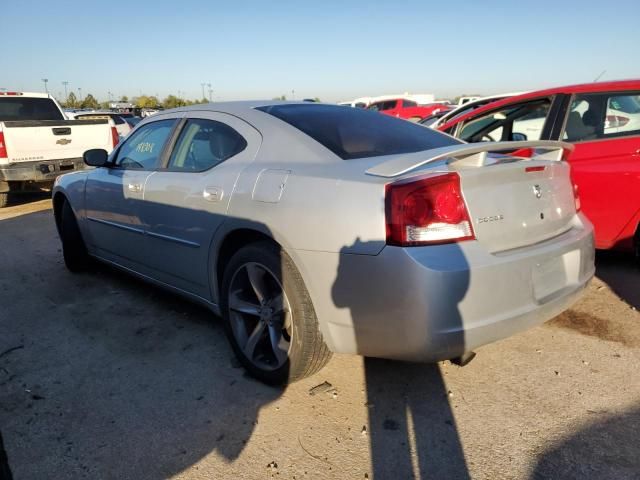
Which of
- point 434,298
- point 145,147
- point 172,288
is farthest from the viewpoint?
point 145,147

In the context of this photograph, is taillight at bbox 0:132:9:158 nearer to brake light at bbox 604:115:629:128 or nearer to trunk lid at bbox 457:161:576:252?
trunk lid at bbox 457:161:576:252

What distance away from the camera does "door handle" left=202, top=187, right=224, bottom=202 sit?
9.66 ft

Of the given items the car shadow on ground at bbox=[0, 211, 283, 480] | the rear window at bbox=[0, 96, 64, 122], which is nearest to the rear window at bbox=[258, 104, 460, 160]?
the car shadow on ground at bbox=[0, 211, 283, 480]

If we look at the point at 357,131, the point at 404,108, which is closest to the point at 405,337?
the point at 357,131

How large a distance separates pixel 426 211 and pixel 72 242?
3.94 metres

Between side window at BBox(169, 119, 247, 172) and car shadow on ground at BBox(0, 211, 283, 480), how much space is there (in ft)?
3.87

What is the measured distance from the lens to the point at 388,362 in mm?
3023

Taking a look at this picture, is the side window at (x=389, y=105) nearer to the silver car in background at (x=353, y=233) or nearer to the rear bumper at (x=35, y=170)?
the rear bumper at (x=35, y=170)

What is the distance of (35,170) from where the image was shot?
8.42 meters

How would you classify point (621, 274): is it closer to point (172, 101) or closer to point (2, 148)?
point (2, 148)

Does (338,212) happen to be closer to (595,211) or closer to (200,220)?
(200,220)

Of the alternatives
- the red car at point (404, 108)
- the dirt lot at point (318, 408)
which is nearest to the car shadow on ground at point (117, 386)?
the dirt lot at point (318, 408)

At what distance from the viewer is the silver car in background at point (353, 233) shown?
216 centimetres

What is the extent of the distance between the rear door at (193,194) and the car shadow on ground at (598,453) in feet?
6.58
